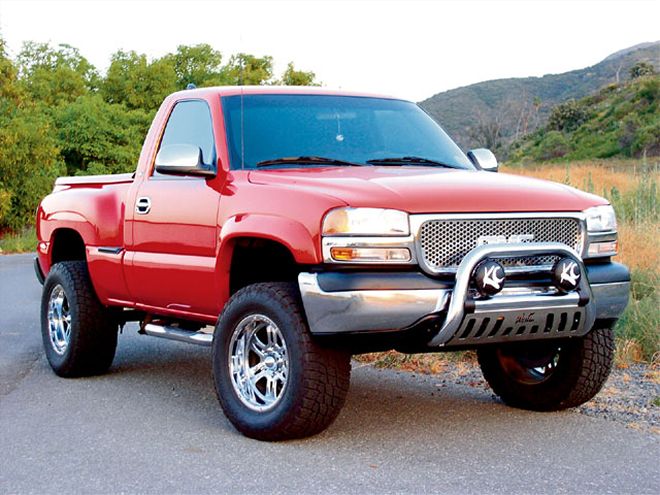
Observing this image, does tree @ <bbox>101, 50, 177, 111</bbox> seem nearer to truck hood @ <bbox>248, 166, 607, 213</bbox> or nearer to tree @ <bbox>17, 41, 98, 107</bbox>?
tree @ <bbox>17, 41, 98, 107</bbox>

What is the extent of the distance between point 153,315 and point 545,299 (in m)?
3.20

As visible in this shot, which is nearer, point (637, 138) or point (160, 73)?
point (637, 138)

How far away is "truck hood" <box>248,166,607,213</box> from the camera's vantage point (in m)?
5.84

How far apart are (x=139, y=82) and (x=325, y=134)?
154 feet

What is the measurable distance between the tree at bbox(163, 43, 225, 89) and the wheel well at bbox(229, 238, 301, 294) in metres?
50.5

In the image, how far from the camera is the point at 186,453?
5895 millimetres

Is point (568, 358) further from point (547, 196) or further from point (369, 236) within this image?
point (369, 236)

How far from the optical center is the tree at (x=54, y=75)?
53.3m

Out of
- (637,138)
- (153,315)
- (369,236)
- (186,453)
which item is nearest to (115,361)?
(153,315)

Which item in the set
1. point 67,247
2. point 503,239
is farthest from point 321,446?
point 67,247

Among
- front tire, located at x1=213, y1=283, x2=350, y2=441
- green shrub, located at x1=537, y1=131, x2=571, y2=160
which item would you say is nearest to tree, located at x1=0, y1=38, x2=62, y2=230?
front tire, located at x1=213, y1=283, x2=350, y2=441

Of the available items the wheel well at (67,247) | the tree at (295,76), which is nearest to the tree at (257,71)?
the tree at (295,76)

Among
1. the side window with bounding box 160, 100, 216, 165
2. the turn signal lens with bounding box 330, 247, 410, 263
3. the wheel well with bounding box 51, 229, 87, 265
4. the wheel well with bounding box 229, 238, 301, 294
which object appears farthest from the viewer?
the wheel well with bounding box 51, 229, 87, 265

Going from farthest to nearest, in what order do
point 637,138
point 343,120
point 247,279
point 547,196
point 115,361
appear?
point 637,138 → point 115,361 → point 343,120 → point 247,279 → point 547,196
